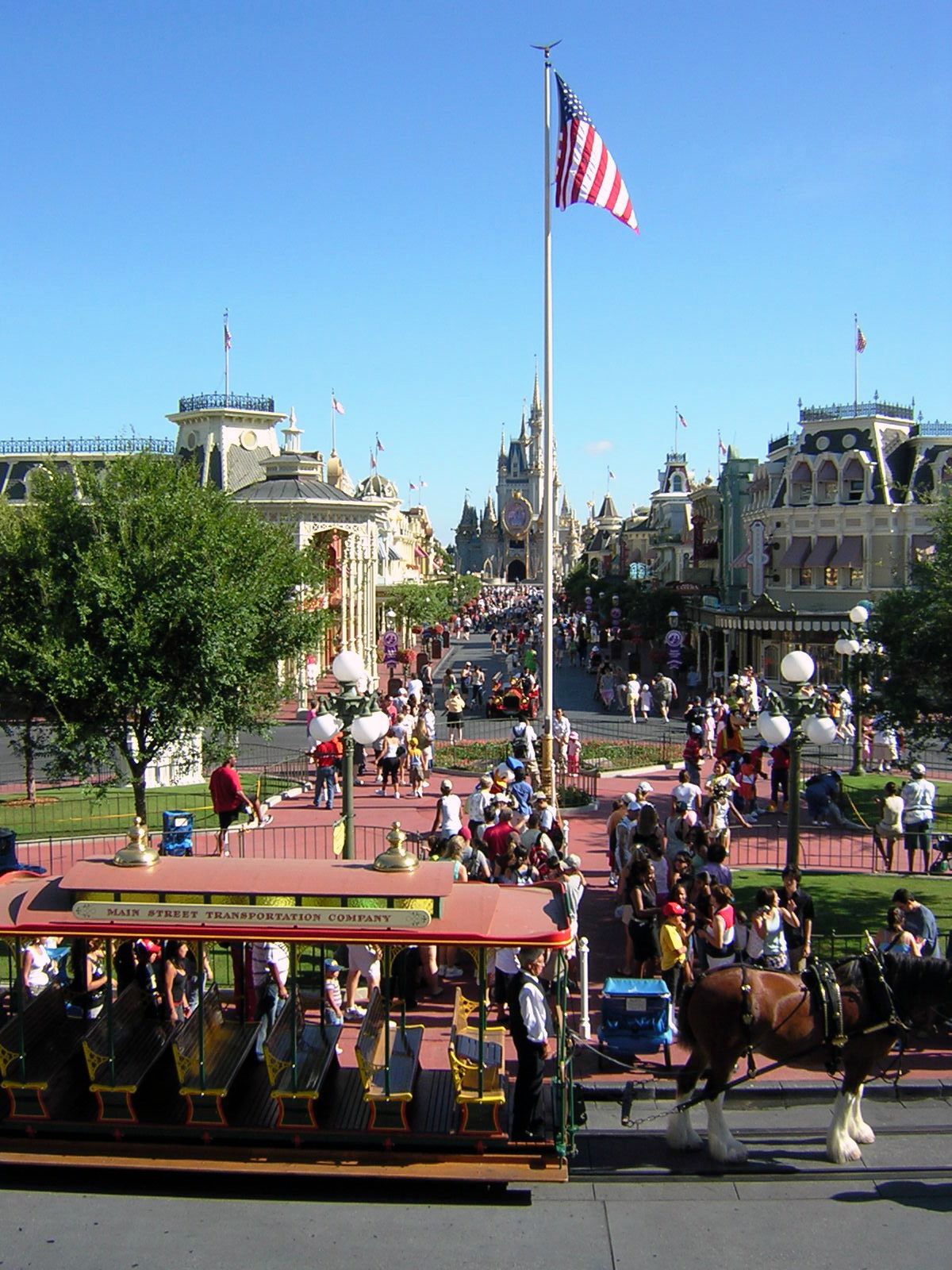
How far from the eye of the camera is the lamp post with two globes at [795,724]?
1376 centimetres

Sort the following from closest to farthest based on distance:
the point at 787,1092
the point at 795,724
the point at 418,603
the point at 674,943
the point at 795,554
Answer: the point at 787,1092 → the point at 674,943 → the point at 795,724 → the point at 795,554 → the point at 418,603

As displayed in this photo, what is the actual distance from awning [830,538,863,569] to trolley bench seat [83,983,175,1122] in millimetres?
42874

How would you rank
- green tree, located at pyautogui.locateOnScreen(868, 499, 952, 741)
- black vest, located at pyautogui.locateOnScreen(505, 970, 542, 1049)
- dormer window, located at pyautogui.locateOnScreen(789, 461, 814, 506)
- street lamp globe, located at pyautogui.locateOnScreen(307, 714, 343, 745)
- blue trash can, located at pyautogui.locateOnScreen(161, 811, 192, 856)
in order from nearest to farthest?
black vest, located at pyautogui.locateOnScreen(505, 970, 542, 1049) < street lamp globe, located at pyautogui.locateOnScreen(307, 714, 343, 745) < blue trash can, located at pyautogui.locateOnScreen(161, 811, 192, 856) < green tree, located at pyautogui.locateOnScreen(868, 499, 952, 741) < dormer window, located at pyautogui.locateOnScreen(789, 461, 814, 506)

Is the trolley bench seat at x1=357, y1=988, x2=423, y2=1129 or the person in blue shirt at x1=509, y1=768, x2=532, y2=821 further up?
the person in blue shirt at x1=509, y1=768, x2=532, y2=821

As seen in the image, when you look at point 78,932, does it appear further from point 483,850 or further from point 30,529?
point 30,529

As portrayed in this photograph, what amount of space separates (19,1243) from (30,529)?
1312 cm

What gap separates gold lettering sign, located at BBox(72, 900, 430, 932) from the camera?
8.47 meters

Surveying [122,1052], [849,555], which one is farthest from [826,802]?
[849,555]

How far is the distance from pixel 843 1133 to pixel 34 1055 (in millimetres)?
6301

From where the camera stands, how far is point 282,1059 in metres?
8.79

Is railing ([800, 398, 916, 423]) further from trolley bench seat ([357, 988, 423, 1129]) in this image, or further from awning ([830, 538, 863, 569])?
trolley bench seat ([357, 988, 423, 1129])

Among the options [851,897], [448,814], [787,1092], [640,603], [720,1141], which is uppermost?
[640,603]

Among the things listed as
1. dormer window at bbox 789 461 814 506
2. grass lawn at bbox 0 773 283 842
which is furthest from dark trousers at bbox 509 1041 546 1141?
dormer window at bbox 789 461 814 506

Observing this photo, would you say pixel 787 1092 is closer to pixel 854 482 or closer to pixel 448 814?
pixel 448 814
